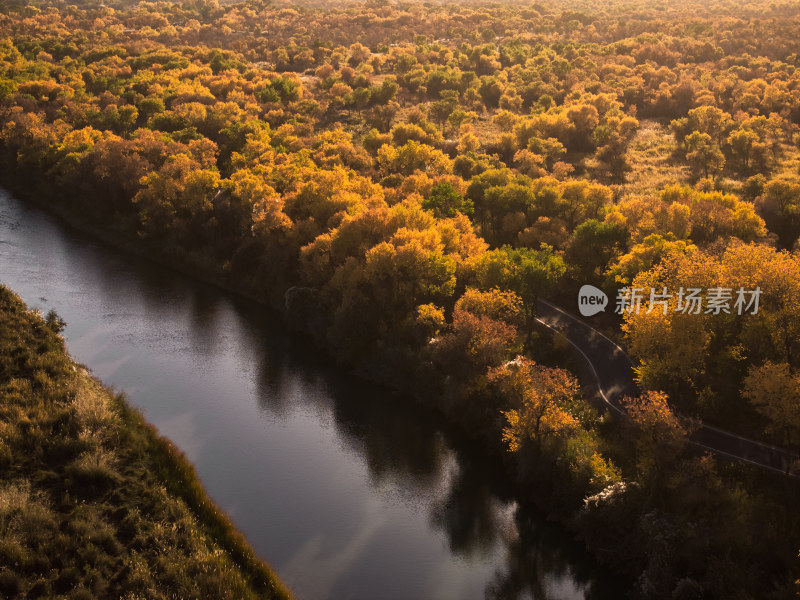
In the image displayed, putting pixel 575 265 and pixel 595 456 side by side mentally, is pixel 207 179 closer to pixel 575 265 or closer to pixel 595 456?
pixel 575 265

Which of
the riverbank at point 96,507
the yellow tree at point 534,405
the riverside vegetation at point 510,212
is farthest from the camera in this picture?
the yellow tree at point 534,405

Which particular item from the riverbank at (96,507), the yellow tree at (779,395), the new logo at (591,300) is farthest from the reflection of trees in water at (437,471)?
the new logo at (591,300)

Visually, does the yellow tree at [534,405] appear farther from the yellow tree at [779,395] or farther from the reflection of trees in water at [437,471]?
the yellow tree at [779,395]

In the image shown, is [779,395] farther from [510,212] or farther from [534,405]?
[510,212]

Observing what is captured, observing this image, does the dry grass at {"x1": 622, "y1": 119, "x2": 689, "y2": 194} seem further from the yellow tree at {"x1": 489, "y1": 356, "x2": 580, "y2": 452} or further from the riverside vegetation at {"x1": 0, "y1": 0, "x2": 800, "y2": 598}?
the yellow tree at {"x1": 489, "y1": 356, "x2": 580, "y2": 452}

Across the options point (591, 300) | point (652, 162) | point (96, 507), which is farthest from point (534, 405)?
point (652, 162)

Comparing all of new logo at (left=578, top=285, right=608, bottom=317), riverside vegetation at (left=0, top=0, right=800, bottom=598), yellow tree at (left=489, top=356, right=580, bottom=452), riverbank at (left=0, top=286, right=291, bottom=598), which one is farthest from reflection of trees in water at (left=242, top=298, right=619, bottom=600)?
new logo at (left=578, top=285, right=608, bottom=317)
